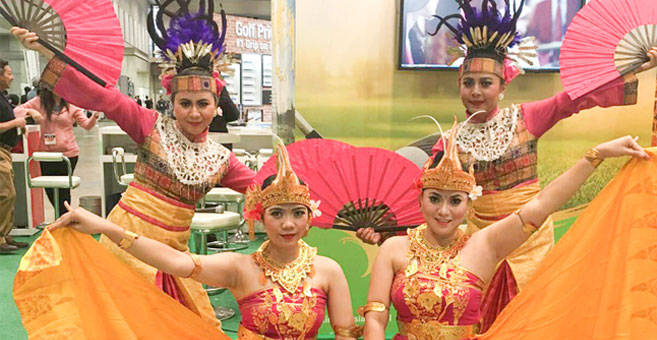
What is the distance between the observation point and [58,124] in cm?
571

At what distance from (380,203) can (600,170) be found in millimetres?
2045

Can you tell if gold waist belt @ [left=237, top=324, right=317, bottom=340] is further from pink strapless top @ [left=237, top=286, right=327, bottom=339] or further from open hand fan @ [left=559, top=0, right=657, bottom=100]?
open hand fan @ [left=559, top=0, right=657, bottom=100]

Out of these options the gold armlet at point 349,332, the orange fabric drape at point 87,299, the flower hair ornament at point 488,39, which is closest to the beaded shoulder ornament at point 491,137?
the flower hair ornament at point 488,39

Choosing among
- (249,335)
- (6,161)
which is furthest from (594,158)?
(6,161)

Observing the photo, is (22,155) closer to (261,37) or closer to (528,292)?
(261,37)

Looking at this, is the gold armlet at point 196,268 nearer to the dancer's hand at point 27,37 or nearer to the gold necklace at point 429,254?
the gold necklace at point 429,254

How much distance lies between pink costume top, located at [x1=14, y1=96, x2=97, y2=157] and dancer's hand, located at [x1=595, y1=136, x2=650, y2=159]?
5.05 metres

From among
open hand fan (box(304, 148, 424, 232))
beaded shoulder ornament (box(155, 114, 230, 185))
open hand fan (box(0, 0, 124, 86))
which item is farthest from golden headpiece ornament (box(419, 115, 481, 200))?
open hand fan (box(0, 0, 124, 86))

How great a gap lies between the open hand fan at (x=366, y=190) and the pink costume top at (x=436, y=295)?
1.00 feet

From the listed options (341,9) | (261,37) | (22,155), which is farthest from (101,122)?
(341,9)

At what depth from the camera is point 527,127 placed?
2188mm

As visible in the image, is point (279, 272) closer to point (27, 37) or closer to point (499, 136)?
point (499, 136)

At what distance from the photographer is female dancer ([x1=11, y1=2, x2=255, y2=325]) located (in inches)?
83.9

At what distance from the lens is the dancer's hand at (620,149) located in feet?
5.39
